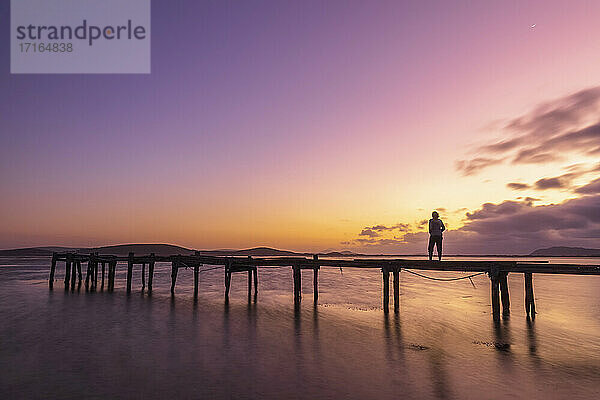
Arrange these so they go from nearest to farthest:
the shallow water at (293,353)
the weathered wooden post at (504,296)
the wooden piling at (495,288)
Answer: the shallow water at (293,353)
the wooden piling at (495,288)
the weathered wooden post at (504,296)

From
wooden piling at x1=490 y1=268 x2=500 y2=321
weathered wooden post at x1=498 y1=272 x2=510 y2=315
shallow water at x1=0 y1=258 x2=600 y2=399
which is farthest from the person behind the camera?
weathered wooden post at x1=498 y1=272 x2=510 y2=315

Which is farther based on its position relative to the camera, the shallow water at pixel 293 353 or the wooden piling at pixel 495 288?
the wooden piling at pixel 495 288

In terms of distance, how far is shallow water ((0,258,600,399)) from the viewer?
8.29 m

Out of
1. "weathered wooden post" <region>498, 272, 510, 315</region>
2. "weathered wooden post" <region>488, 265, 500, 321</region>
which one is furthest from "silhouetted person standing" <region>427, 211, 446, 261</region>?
"weathered wooden post" <region>498, 272, 510, 315</region>

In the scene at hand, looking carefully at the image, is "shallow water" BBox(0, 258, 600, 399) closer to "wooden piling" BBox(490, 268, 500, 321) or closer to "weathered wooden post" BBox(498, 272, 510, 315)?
"weathered wooden post" BBox(498, 272, 510, 315)

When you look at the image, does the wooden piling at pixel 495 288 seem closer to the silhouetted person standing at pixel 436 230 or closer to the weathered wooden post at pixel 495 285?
the weathered wooden post at pixel 495 285

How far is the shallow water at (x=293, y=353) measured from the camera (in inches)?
326

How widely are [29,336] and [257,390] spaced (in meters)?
10.5

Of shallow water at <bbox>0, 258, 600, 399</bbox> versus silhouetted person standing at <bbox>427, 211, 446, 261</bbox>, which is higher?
silhouetted person standing at <bbox>427, 211, 446, 261</bbox>

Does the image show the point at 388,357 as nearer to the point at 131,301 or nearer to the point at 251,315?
the point at 251,315

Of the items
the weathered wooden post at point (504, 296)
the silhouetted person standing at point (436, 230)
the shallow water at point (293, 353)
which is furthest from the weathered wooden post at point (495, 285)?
the silhouetted person standing at point (436, 230)

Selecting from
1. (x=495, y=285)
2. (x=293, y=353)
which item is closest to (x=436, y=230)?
(x=495, y=285)

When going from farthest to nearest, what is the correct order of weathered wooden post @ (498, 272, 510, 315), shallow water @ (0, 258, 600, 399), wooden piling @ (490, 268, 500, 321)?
A: weathered wooden post @ (498, 272, 510, 315) → wooden piling @ (490, 268, 500, 321) → shallow water @ (0, 258, 600, 399)

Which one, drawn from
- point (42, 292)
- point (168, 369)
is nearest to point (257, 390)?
point (168, 369)
